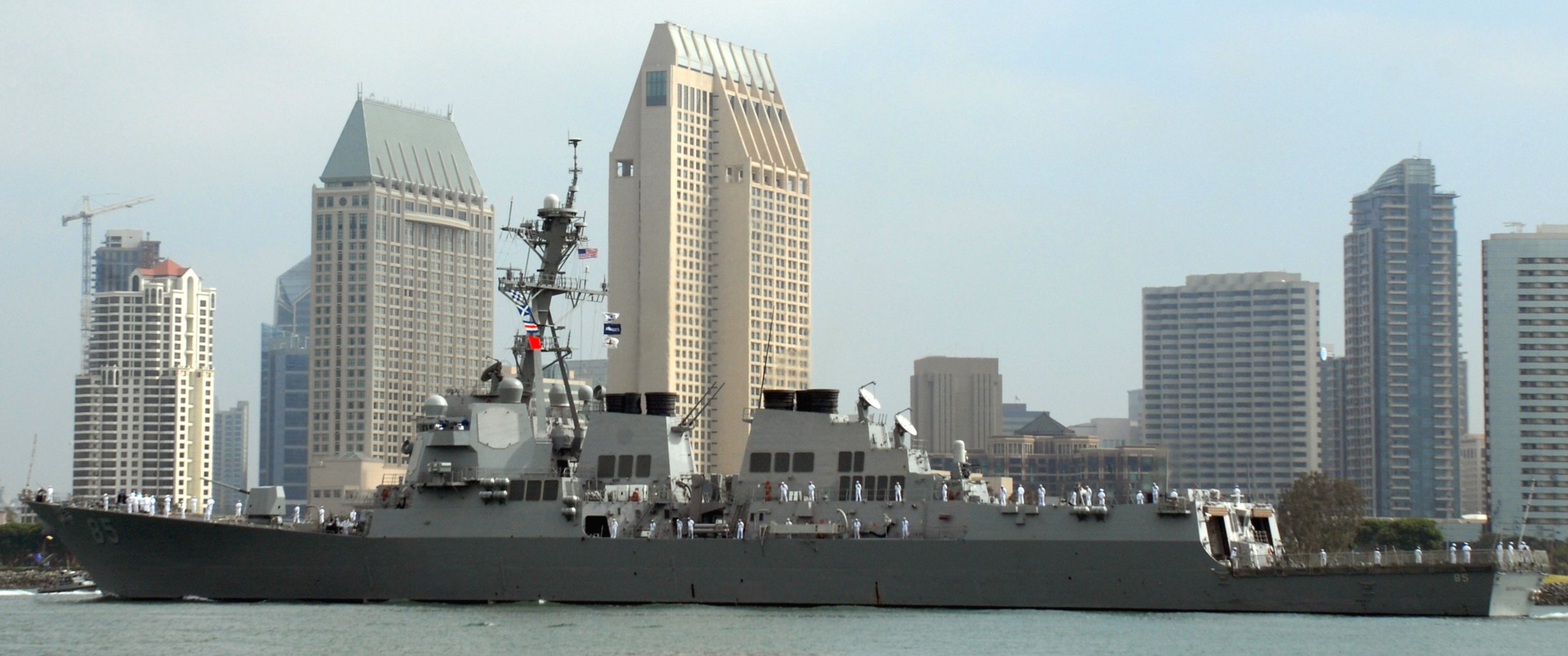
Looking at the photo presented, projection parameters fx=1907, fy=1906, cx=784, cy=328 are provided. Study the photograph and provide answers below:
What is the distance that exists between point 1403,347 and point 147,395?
76.2m

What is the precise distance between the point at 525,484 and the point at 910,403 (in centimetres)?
8666

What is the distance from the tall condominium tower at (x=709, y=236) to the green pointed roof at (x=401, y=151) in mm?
29913

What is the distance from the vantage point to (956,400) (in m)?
114

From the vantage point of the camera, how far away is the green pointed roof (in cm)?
11019

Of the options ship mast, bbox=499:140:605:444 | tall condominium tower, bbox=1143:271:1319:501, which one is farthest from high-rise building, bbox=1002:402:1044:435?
ship mast, bbox=499:140:605:444

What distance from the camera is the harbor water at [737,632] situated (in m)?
27.2

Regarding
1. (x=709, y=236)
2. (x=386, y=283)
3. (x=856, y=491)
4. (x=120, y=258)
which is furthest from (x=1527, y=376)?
(x=120, y=258)

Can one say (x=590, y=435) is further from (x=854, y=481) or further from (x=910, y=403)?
A: (x=910, y=403)

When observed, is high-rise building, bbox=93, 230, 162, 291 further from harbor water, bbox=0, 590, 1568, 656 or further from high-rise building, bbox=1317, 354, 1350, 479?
harbor water, bbox=0, 590, 1568, 656

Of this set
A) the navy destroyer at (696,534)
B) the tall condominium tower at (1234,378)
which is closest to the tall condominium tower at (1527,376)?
the tall condominium tower at (1234,378)

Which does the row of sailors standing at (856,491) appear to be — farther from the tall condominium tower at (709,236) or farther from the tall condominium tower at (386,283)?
the tall condominium tower at (386,283)

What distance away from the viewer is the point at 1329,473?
4569 inches

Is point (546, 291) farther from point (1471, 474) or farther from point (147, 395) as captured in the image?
point (1471, 474)

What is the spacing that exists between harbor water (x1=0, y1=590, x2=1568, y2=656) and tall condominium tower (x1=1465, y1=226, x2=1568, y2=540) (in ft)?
169
